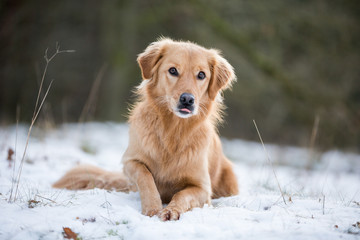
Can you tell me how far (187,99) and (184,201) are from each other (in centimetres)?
92

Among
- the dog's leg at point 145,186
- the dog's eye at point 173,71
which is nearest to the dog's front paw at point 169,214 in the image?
the dog's leg at point 145,186

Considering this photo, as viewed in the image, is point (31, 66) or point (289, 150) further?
point (31, 66)

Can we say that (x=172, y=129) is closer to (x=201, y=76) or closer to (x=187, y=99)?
(x=187, y=99)

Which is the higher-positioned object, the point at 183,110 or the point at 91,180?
the point at 183,110

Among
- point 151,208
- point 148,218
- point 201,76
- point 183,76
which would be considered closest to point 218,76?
point 201,76

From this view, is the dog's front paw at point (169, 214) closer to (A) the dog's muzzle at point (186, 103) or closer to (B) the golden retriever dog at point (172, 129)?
(B) the golden retriever dog at point (172, 129)

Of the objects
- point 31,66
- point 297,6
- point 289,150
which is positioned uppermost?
point 297,6

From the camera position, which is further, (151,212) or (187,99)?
(187,99)

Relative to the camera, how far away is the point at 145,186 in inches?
104

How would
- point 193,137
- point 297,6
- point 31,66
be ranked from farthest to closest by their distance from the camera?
point 31,66
point 297,6
point 193,137

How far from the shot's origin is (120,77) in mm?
8727

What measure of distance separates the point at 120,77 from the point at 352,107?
6.27 meters

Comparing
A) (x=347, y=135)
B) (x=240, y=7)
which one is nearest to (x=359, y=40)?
(x=347, y=135)

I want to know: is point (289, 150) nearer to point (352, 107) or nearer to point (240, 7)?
point (352, 107)
